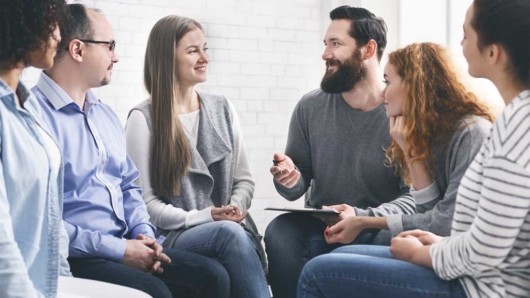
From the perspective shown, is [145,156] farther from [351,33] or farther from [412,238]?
[412,238]

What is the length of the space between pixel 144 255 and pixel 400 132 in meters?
0.96

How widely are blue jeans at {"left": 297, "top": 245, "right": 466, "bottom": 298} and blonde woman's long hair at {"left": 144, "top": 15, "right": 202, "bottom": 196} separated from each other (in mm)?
1042

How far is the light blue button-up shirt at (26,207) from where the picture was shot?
1489mm

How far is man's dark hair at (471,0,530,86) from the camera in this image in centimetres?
167

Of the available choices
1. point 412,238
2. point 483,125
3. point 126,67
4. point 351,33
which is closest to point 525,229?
point 412,238

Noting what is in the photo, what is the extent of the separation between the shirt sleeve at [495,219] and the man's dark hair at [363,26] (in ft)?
5.55

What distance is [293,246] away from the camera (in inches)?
111

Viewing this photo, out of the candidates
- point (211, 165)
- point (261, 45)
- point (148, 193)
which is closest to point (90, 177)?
point (148, 193)

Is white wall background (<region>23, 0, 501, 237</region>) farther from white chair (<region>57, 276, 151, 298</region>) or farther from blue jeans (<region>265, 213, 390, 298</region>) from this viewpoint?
white chair (<region>57, 276, 151, 298</region>)

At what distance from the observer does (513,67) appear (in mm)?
1698

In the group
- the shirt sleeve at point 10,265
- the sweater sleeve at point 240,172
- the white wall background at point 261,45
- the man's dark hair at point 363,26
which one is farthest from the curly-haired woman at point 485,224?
the white wall background at point 261,45

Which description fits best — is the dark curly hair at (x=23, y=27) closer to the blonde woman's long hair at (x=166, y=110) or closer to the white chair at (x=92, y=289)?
the white chair at (x=92, y=289)

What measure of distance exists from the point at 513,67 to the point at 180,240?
154 centimetres

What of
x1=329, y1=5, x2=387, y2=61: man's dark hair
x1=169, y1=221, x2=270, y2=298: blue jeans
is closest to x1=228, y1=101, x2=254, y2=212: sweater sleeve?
x1=169, y1=221, x2=270, y2=298: blue jeans
